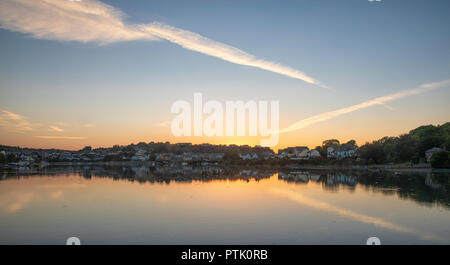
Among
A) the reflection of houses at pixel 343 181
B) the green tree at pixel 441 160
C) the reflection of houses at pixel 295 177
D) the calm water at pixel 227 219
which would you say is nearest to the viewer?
the calm water at pixel 227 219

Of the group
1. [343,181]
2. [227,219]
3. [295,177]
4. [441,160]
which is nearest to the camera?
[227,219]

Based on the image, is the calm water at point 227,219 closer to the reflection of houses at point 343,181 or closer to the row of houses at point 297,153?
the reflection of houses at point 343,181

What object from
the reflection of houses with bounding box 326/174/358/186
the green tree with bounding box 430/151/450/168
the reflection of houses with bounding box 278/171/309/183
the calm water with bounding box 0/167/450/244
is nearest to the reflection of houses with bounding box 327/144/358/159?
the green tree with bounding box 430/151/450/168

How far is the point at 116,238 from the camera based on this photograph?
991 cm

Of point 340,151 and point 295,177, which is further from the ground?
point 340,151

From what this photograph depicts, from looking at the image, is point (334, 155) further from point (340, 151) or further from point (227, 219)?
point (227, 219)

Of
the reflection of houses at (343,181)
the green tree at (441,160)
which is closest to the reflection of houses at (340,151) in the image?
the green tree at (441,160)

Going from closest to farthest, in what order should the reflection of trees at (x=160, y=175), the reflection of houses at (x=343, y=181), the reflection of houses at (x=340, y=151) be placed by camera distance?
1. the reflection of houses at (x=343, y=181)
2. the reflection of trees at (x=160, y=175)
3. the reflection of houses at (x=340, y=151)

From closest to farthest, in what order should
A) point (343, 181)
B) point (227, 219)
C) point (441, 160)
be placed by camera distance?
point (227, 219), point (343, 181), point (441, 160)

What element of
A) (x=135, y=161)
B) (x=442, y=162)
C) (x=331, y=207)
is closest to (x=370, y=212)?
(x=331, y=207)

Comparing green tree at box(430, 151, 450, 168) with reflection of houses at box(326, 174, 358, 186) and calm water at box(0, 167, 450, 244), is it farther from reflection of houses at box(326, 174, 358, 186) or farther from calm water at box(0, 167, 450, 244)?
calm water at box(0, 167, 450, 244)

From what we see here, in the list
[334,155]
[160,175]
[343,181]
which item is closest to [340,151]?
[334,155]
